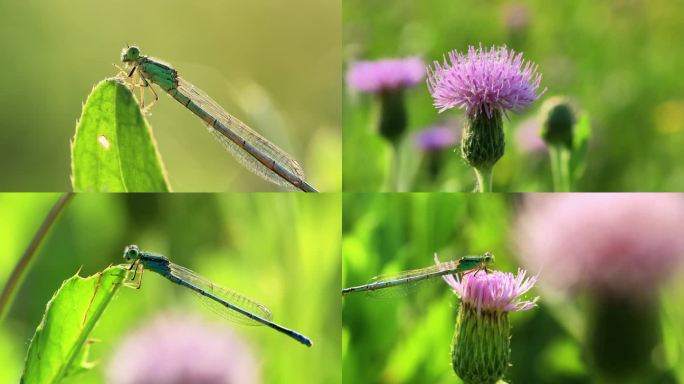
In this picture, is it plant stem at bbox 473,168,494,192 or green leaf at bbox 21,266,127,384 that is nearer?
green leaf at bbox 21,266,127,384

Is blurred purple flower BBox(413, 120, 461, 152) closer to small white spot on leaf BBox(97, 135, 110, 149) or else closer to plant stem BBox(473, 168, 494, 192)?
plant stem BBox(473, 168, 494, 192)

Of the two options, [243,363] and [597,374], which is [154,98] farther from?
[597,374]

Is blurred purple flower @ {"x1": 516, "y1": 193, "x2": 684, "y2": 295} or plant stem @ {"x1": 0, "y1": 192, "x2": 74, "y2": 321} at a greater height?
blurred purple flower @ {"x1": 516, "y1": 193, "x2": 684, "y2": 295}

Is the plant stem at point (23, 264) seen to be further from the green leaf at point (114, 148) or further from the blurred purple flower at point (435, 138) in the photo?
the blurred purple flower at point (435, 138)

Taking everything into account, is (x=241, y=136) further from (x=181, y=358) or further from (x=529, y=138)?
(x=529, y=138)

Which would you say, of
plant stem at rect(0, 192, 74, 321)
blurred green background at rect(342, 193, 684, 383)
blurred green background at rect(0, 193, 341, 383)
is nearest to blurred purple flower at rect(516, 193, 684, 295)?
blurred green background at rect(342, 193, 684, 383)

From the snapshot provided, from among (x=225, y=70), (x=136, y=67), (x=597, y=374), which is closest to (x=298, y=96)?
(x=225, y=70)

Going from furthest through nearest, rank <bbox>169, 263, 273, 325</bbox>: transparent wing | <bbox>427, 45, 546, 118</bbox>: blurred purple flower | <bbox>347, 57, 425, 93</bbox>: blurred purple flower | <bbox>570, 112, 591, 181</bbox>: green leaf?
<bbox>347, 57, 425, 93</bbox>: blurred purple flower → <bbox>570, 112, 591, 181</bbox>: green leaf → <bbox>169, 263, 273, 325</bbox>: transparent wing → <bbox>427, 45, 546, 118</bbox>: blurred purple flower

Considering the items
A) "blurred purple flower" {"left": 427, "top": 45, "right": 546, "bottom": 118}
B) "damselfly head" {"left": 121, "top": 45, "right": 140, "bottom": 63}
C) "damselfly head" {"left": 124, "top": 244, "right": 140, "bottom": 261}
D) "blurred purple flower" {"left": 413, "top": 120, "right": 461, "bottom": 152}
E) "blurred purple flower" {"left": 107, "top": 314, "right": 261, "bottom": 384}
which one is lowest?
"blurred purple flower" {"left": 107, "top": 314, "right": 261, "bottom": 384}

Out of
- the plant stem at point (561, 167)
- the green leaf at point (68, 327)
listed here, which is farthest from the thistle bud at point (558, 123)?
the green leaf at point (68, 327)
